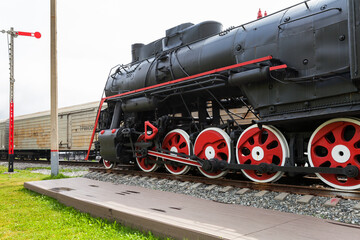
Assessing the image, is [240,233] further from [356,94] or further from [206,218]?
[356,94]

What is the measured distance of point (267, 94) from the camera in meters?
4.77

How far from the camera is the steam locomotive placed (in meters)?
3.96

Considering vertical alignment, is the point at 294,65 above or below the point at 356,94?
above

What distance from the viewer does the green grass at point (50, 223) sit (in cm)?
315

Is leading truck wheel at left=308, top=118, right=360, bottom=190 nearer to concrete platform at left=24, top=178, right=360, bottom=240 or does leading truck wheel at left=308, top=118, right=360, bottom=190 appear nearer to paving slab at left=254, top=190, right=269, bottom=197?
paving slab at left=254, top=190, right=269, bottom=197

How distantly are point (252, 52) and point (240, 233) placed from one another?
3316mm

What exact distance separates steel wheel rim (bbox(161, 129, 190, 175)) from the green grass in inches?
104

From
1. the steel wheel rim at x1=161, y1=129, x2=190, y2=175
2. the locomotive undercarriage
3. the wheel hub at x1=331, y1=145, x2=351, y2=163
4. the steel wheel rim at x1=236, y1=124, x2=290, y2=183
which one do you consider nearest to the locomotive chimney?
the locomotive undercarriage

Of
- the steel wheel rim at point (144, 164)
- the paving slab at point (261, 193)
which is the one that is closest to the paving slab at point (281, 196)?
the paving slab at point (261, 193)

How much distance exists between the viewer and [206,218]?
3.21 meters

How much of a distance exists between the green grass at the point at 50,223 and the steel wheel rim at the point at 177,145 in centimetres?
263

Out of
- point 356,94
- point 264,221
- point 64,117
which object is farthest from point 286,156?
point 64,117

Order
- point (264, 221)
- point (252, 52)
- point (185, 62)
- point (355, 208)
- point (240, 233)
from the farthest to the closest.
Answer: point (185, 62)
point (252, 52)
point (355, 208)
point (264, 221)
point (240, 233)

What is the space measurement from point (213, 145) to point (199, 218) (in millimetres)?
2531
